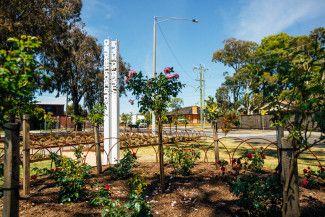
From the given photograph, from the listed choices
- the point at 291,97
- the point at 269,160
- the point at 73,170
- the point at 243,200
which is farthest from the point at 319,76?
the point at 269,160

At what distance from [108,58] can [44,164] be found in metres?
4.45

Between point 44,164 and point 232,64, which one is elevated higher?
point 232,64

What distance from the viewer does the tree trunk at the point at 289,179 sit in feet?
14.9

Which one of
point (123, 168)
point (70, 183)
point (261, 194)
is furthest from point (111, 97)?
point (261, 194)

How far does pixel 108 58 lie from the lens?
11164 millimetres

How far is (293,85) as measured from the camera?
4.08 metres

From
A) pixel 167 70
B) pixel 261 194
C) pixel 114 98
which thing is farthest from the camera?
pixel 114 98

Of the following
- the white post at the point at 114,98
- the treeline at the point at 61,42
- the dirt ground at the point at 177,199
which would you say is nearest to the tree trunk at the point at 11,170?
the dirt ground at the point at 177,199

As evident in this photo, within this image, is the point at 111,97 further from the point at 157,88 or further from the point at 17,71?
the point at 17,71

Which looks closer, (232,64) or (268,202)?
(268,202)

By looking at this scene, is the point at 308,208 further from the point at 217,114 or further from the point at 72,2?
the point at 72,2

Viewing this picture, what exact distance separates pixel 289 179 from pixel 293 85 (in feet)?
4.44

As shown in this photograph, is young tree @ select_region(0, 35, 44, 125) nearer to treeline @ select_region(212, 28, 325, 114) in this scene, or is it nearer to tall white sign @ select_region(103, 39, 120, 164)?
treeline @ select_region(212, 28, 325, 114)

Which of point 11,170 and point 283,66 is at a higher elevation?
point 283,66
